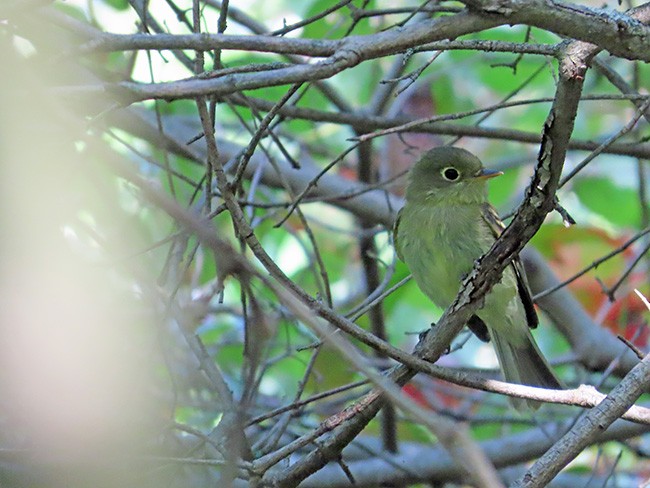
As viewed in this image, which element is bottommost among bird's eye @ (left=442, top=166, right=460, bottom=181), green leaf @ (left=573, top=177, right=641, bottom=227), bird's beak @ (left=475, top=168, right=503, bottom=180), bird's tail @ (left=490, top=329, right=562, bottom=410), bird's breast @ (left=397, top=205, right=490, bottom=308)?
bird's tail @ (left=490, top=329, right=562, bottom=410)

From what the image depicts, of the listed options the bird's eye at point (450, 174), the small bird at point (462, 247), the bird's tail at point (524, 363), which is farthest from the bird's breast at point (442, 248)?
the bird's tail at point (524, 363)

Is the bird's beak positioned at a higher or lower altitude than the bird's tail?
higher

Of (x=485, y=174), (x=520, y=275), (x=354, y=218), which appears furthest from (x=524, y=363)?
(x=354, y=218)

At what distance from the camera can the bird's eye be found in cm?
570

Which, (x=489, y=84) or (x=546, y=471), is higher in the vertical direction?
(x=489, y=84)

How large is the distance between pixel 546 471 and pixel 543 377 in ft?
9.03

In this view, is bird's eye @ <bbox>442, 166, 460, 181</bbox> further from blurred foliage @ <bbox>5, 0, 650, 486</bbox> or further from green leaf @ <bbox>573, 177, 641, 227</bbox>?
green leaf @ <bbox>573, 177, 641, 227</bbox>

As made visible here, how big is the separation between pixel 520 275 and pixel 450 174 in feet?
3.15

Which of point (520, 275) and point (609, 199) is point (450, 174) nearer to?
point (520, 275)

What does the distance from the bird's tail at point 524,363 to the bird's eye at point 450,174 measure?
932 millimetres

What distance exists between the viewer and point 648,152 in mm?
4668

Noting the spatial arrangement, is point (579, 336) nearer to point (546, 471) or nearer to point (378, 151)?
point (378, 151)

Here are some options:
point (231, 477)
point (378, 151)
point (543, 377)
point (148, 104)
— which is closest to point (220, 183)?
point (231, 477)

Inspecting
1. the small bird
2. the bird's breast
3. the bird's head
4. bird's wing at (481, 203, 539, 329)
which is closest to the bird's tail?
the small bird
